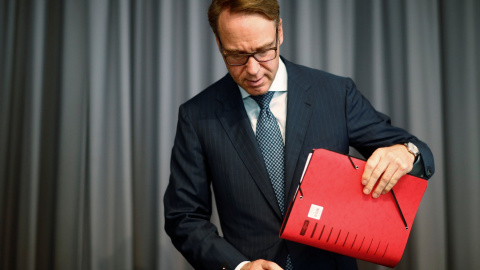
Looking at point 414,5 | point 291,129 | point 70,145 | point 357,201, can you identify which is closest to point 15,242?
point 70,145

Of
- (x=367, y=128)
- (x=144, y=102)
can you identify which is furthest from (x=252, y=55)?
(x=144, y=102)

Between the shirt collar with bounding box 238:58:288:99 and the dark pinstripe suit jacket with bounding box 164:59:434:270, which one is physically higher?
the shirt collar with bounding box 238:58:288:99

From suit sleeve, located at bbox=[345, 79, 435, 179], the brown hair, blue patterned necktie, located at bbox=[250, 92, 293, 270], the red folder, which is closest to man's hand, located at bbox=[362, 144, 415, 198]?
the red folder

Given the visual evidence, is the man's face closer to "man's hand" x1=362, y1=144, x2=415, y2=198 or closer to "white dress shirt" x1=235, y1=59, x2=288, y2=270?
"white dress shirt" x1=235, y1=59, x2=288, y2=270

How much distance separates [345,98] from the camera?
1.19 metres

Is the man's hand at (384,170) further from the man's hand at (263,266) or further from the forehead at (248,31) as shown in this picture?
the forehead at (248,31)

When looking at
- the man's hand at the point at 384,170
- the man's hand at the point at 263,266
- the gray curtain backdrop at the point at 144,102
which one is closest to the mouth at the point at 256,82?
the man's hand at the point at 384,170

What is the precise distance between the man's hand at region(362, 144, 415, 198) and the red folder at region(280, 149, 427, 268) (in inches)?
0.8

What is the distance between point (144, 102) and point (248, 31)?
127cm

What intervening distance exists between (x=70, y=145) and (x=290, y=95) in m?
1.54

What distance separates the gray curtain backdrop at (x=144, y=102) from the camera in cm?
203

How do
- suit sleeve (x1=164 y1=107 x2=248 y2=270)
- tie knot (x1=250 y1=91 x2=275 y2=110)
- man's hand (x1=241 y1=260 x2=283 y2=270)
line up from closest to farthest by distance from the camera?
1. man's hand (x1=241 y1=260 x2=283 y2=270)
2. suit sleeve (x1=164 y1=107 x2=248 y2=270)
3. tie knot (x1=250 y1=91 x2=275 y2=110)

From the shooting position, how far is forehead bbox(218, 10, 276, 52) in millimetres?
1073

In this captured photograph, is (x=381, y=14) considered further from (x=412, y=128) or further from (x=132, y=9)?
(x=132, y=9)
